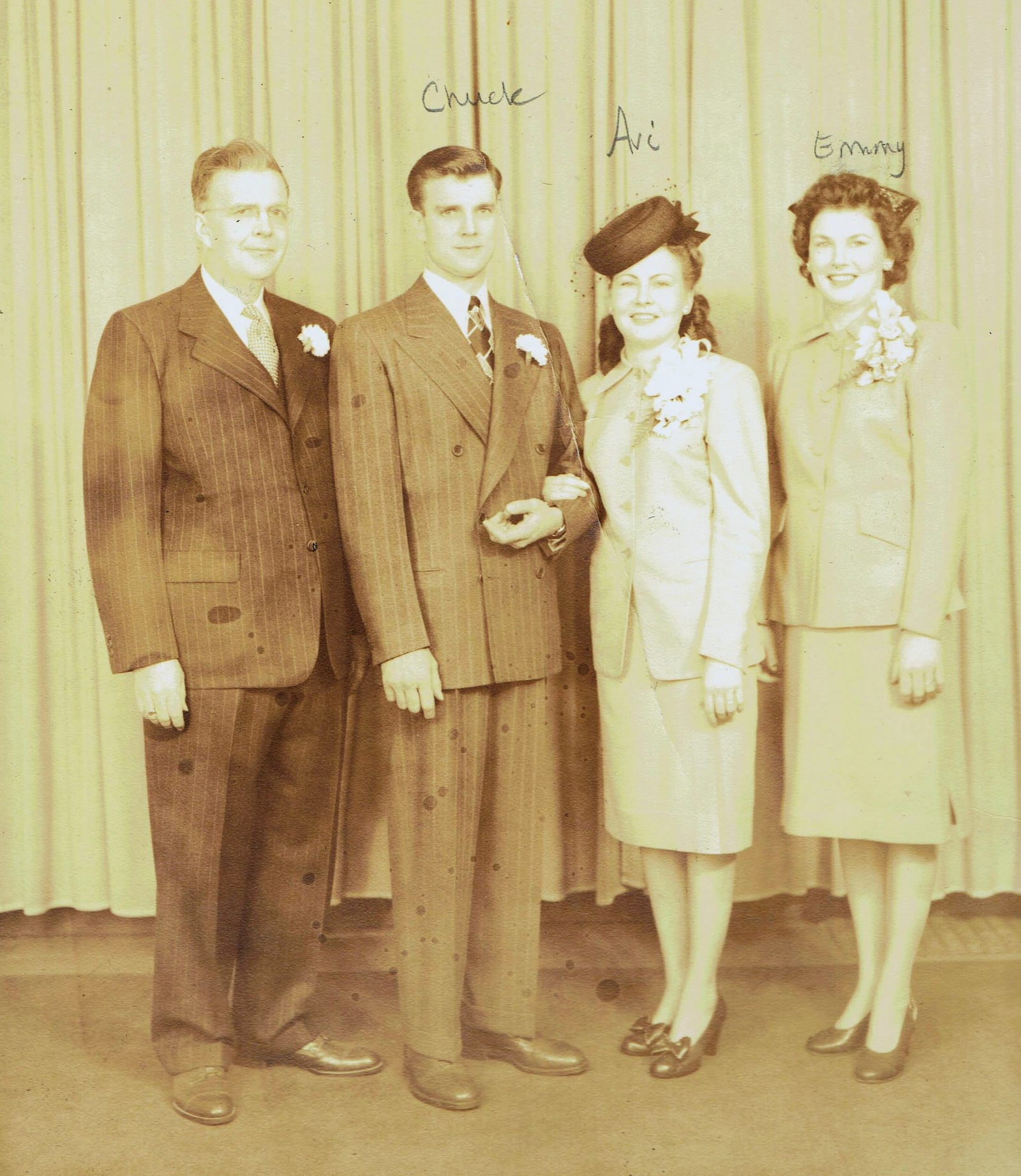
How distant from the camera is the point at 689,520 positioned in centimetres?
219

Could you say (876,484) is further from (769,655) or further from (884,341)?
(769,655)

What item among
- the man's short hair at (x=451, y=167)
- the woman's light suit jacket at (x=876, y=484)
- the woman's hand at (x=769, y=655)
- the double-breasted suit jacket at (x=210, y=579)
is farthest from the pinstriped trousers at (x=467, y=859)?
the man's short hair at (x=451, y=167)

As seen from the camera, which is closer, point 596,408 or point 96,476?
point 96,476

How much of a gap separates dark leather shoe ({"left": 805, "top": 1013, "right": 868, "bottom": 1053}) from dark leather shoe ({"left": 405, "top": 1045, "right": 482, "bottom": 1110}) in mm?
677

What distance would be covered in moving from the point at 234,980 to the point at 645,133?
1.92 m

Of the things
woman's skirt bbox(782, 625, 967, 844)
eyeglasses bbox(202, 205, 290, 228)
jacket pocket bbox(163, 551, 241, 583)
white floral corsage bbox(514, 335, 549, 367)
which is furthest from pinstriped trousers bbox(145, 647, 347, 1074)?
woman's skirt bbox(782, 625, 967, 844)

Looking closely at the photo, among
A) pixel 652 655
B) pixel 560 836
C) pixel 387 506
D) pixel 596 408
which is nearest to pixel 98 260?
pixel 387 506

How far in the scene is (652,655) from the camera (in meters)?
2.23

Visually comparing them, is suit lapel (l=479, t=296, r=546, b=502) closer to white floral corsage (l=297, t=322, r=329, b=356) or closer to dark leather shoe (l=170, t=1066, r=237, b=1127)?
white floral corsage (l=297, t=322, r=329, b=356)

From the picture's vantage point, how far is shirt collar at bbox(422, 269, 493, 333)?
7.09 ft

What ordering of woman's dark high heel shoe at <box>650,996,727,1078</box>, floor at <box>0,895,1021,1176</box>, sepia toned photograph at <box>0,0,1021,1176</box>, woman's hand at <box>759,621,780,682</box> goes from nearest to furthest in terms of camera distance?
floor at <box>0,895,1021,1176</box>
sepia toned photograph at <box>0,0,1021,1176</box>
woman's dark high heel shoe at <box>650,996,727,1078</box>
woman's hand at <box>759,621,780,682</box>

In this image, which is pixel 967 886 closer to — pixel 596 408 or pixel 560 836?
pixel 560 836

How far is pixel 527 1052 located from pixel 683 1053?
1.01 ft

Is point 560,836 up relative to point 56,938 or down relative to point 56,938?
up
